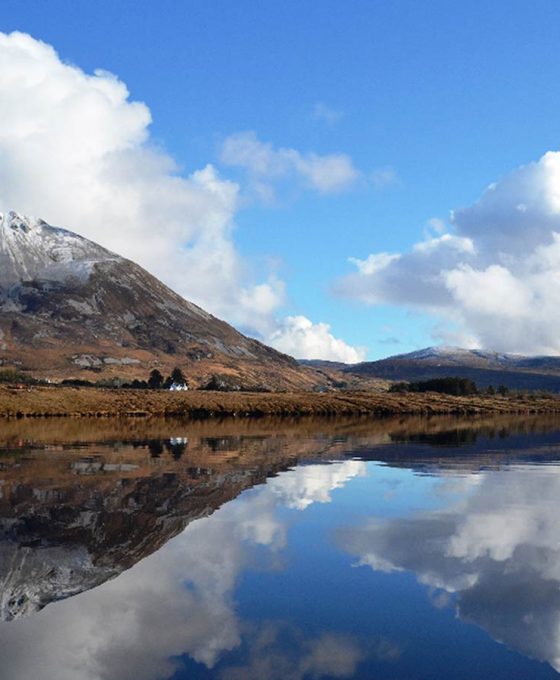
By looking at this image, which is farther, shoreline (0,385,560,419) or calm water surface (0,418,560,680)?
shoreline (0,385,560,419)

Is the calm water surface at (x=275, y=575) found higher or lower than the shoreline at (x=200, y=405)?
lower

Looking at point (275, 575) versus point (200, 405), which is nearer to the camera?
point (275, 575)

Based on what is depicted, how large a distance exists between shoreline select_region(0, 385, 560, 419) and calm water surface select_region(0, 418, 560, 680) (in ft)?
226

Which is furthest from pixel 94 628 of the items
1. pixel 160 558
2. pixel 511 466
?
pixel 511 466

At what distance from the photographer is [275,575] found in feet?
59.2

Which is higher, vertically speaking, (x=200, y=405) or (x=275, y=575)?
(x=200, y=405)

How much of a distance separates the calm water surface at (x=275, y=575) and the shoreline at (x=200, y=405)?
6880 centimetres

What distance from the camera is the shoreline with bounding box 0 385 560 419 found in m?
104

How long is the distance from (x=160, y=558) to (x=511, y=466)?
29.7 m

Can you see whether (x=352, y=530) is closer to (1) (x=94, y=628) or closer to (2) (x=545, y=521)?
(2) (x=545, y=521)

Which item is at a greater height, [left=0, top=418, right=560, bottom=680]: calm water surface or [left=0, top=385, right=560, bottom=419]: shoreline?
[left=0, top=385, right=560, bottom=419]: shoreline

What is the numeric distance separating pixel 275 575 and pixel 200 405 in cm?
10098

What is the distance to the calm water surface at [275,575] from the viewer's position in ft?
41.9

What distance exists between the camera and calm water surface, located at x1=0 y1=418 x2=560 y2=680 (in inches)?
503
